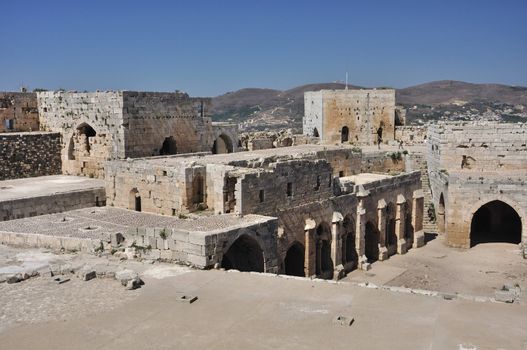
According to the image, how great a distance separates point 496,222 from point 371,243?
730 cm

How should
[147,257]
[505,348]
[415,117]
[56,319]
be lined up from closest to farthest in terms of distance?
[505,348], [56,319], [147,257], [415,117]

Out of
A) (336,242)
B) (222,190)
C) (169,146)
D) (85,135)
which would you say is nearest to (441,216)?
(336,242)

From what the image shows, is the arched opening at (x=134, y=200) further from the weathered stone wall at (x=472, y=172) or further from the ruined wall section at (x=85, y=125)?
the weathered stone wall at (x=472, y=172)

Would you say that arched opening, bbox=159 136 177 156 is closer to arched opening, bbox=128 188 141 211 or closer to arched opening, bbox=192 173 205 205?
arched opening, bbox=128 188 141 211

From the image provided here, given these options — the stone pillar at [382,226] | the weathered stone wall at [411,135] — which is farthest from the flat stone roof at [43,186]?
the weathered stone wall at [411,135]

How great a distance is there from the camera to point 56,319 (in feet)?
29.0

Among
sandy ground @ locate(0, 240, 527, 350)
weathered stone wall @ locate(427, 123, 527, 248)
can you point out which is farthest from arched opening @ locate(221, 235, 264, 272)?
weathered stone wall @ locate(427, 123, 527, 248)

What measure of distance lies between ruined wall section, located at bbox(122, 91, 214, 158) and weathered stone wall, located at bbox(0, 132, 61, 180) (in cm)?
381

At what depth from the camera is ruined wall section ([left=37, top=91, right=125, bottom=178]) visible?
18594 millimetres

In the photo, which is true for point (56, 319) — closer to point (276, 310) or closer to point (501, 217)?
point (276, 310)

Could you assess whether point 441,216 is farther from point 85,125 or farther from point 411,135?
point 85,125

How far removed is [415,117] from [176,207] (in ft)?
229

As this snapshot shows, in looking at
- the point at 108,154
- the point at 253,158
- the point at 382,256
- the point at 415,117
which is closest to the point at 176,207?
the point at 253,158

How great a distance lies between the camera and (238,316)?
893cm
